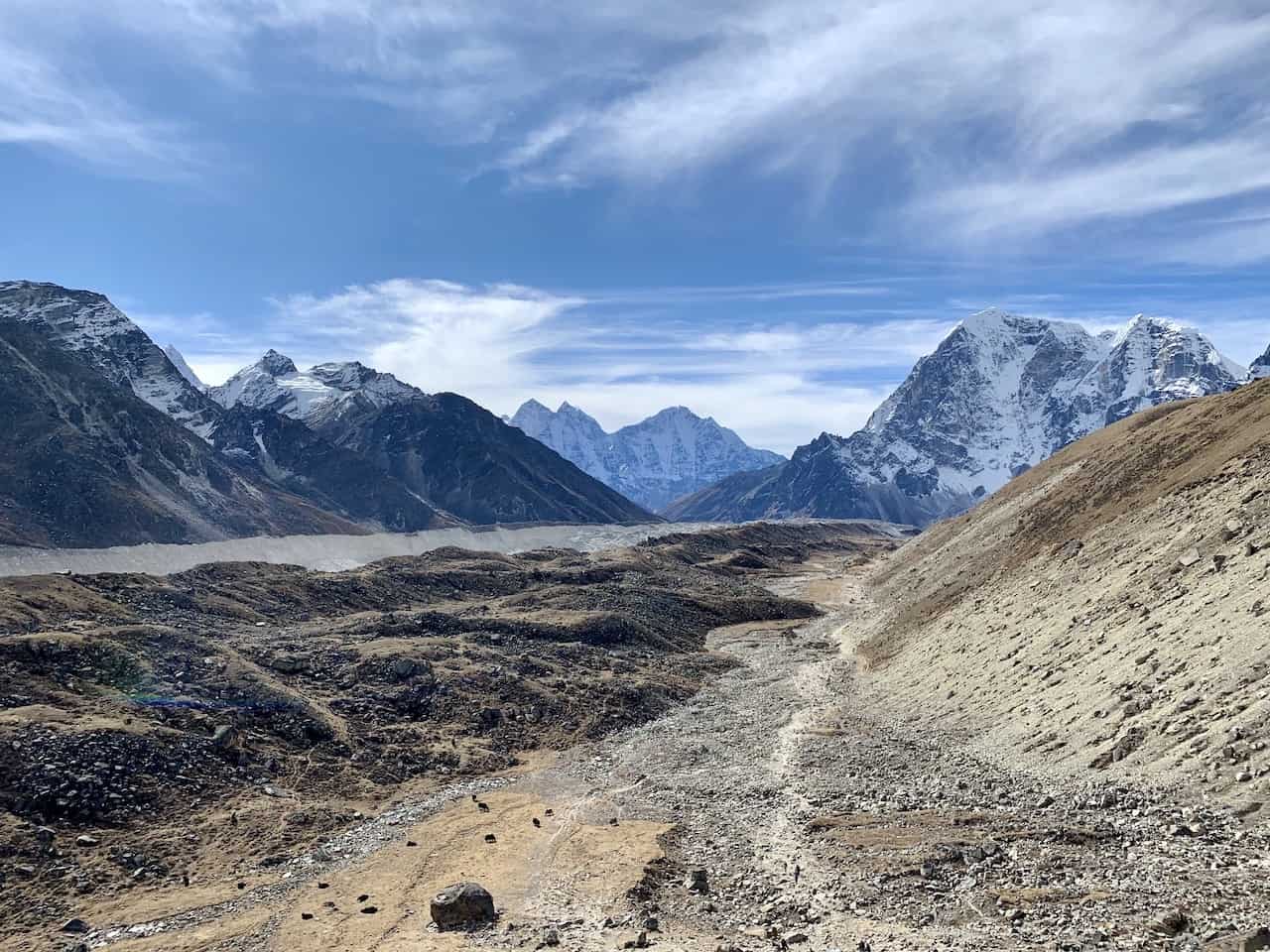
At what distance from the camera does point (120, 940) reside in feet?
79.4

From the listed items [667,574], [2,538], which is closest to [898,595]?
[667,574]

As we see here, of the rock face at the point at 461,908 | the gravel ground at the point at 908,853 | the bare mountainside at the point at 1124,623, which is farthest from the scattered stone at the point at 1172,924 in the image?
the rock face at the point at 461,908

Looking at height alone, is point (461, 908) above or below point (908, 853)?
below

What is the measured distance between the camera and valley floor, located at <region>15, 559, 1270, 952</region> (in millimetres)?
20453

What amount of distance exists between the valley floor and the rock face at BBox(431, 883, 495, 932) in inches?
21.7

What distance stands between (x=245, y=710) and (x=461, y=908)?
849 inches

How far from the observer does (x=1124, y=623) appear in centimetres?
3700

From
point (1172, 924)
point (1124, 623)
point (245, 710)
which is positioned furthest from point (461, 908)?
point (1124, 623)

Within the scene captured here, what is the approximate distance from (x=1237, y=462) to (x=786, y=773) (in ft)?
103

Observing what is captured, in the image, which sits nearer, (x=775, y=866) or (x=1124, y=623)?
(x=775, y=866)

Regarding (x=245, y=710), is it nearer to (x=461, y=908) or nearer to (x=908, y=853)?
(x=461, y=908)

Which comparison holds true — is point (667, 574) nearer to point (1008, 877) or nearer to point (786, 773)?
point (786, 773)

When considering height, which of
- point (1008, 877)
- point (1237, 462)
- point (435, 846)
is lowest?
point (435, 846)

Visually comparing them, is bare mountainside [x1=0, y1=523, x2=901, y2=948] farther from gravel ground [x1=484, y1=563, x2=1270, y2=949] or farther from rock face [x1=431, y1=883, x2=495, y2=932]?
gravel ground [x1=484, y1=563, x2=1270, y2=949]
